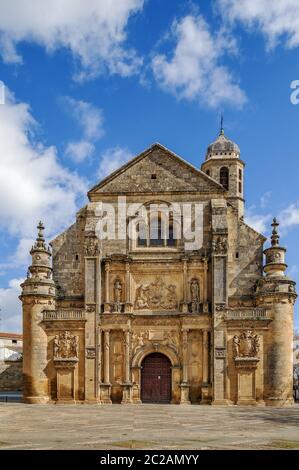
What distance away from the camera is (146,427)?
2417cm

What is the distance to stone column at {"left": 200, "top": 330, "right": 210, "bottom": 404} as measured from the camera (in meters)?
38.4

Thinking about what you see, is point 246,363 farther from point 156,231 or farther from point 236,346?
point 156,231

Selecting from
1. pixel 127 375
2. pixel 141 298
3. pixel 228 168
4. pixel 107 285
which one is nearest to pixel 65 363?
pixel 127 375

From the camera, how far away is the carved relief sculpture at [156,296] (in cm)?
4012

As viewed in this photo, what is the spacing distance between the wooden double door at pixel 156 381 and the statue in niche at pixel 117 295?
11.2 ft

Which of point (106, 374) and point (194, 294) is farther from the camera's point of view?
point (194, 294)

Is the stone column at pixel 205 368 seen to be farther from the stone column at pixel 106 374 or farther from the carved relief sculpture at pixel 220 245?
the stone column at pixel 106 374

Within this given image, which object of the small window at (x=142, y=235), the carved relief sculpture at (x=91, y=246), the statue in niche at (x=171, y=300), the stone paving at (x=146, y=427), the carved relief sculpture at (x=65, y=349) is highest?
the small window at (x=142, y=235)

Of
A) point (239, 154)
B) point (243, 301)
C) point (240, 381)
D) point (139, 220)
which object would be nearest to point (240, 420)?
point (240, 381)

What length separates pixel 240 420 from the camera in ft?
91.6

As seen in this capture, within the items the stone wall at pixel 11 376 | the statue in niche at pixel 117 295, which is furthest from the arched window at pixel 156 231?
the stone wall at pixel 11 376

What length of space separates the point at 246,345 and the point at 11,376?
18293 millimetres

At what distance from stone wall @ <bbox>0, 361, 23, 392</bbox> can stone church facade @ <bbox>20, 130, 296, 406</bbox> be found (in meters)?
8.82

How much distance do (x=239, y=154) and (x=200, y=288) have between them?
1568 centimetres
